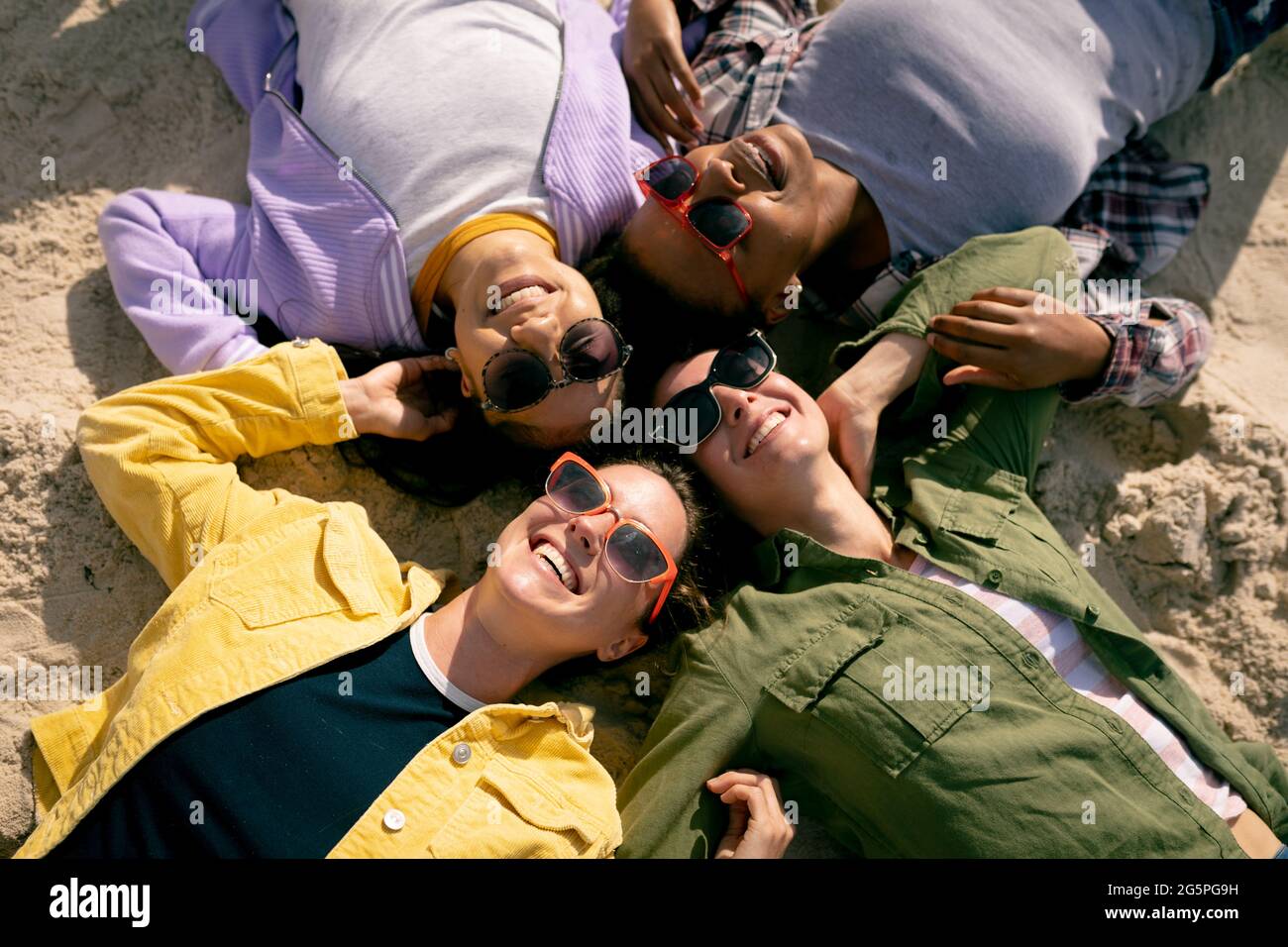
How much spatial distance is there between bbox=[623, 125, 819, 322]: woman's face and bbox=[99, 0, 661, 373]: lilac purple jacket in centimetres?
32

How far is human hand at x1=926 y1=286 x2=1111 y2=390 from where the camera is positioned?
3.13 m

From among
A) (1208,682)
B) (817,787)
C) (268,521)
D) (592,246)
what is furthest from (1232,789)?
(268,521)

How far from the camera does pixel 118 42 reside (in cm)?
373

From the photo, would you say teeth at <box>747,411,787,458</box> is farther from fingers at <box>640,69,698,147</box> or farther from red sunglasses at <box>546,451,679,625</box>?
fingers at <box>640,69,698,147</box>

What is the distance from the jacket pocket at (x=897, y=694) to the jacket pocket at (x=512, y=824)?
77 centimetres

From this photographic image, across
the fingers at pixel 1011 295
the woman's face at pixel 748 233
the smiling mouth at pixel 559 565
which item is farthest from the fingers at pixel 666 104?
the smiling mouth at pixel 559 565

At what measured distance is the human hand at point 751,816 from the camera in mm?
2646

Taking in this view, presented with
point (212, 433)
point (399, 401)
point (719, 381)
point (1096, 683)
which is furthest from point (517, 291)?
point (1096, 683)

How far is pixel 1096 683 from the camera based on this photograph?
2973 millimetres

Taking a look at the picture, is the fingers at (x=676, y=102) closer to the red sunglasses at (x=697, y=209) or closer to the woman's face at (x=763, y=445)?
the red sunglasses at (x=697, y=209)

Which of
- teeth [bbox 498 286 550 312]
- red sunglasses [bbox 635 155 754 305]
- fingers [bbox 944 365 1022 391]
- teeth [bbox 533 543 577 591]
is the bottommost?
teeth [bbox 533 543 577 591]

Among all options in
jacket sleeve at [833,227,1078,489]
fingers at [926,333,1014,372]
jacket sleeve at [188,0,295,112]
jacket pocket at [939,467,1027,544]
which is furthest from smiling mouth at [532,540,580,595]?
jacket sleeve at [188,0,295,112]

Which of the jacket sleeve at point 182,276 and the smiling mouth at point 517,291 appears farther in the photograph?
the jacket sleeve at point 182,276
